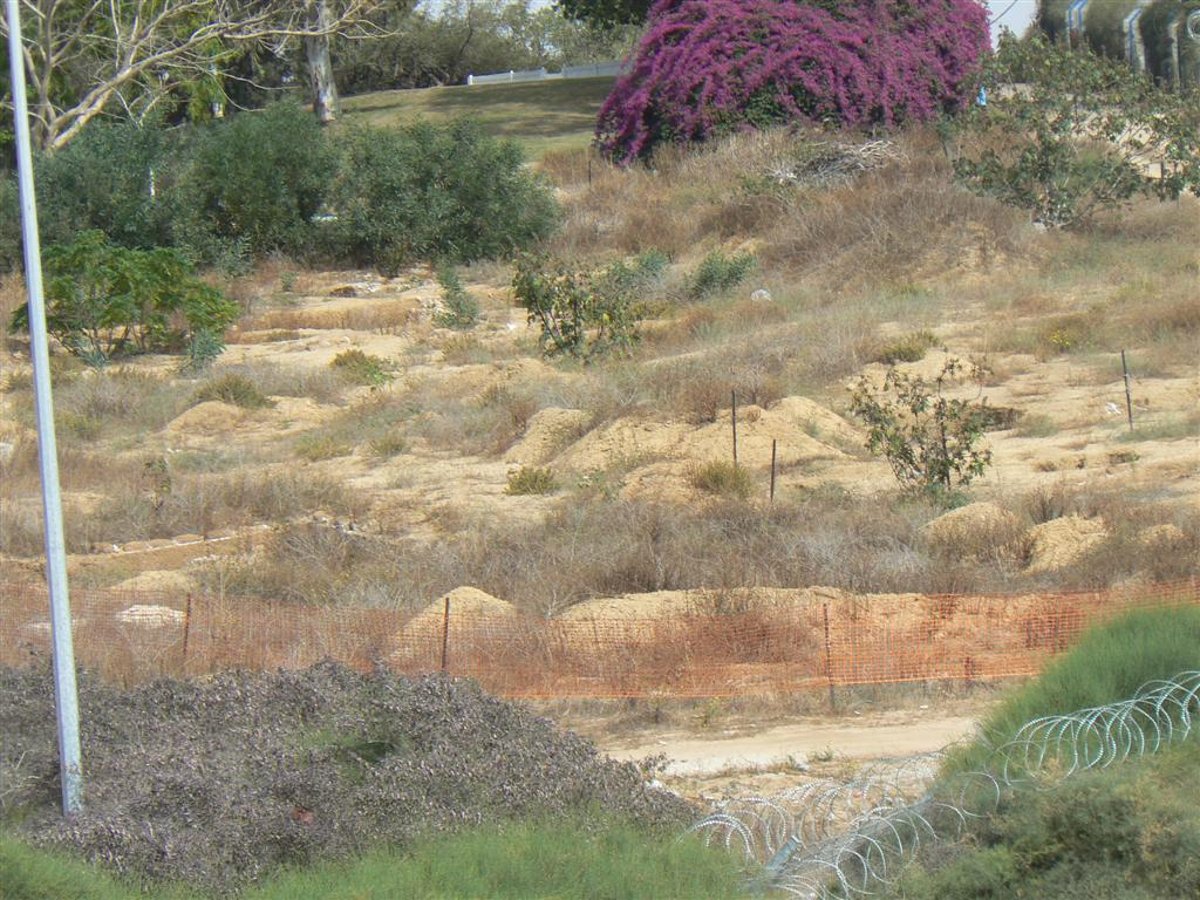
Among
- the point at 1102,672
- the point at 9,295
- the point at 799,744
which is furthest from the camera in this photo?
the point at 9,295

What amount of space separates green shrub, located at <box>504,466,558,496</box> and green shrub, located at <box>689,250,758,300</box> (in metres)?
8.46

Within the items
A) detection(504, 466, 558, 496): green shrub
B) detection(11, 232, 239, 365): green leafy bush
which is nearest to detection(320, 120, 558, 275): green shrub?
detection(11, 232, 239, 365): green leafy bush

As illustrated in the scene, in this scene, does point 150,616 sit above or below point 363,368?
below

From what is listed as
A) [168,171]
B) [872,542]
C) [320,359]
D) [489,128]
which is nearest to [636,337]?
[320,359]

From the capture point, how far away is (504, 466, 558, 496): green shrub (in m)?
14.5

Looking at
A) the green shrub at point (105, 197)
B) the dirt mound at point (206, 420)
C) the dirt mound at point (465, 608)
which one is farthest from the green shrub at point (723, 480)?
the green shrub at point (105, 197)

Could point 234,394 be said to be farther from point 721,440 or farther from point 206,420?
point 721,440

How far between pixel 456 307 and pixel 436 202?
4.46m

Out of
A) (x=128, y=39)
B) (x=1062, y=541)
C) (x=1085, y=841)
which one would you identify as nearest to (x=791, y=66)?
(x=128, y=39)

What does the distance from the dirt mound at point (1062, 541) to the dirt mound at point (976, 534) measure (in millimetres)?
146

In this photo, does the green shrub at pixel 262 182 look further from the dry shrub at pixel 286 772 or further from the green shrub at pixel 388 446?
the dry shrub at pixel 286 772

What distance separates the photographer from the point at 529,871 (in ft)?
19.4

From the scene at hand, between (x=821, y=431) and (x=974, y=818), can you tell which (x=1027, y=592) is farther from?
(x=821, y=431)

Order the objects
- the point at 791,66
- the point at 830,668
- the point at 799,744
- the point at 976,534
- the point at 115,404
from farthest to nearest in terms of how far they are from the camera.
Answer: the point at 791,66
the point at 115,404
the point at 976,534
the point at 830,668
the point at 799,744
